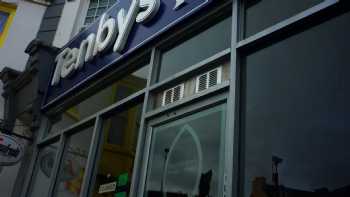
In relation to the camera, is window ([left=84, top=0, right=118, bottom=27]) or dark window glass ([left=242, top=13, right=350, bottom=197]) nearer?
dark window glass ([left=242, top=13, right=350, bottom=197])

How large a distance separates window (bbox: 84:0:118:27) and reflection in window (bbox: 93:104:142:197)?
408 centimetres

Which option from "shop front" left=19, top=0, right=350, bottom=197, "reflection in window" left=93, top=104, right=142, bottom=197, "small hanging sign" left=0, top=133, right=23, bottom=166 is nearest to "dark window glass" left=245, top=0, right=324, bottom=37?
"shop front" left=19, top=0, right=350, bottom=197

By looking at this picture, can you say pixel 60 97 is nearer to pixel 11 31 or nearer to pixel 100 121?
pixel 100 121

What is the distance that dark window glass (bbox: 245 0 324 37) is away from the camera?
3041 mm

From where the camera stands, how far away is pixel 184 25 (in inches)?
161

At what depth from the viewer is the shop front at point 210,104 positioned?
256cm

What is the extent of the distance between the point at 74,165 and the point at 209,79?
269 centimetres

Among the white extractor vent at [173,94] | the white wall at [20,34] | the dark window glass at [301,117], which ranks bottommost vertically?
the dark window glass at [301,117]

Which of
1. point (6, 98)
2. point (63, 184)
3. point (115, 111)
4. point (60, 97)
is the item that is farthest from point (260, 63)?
point (6, 98)

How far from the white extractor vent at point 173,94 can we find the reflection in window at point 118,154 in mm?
493

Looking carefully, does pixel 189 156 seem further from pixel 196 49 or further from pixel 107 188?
pixel 107 188

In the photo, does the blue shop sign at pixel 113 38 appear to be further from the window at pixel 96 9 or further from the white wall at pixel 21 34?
the white wall at pixel 21 34

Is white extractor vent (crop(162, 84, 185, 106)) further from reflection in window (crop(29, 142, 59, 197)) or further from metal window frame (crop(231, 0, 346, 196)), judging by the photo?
reflection in window (crop(29, 142, 59, 197))

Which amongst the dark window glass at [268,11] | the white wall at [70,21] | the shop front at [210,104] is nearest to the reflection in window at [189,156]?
the shop front at [210,104]
